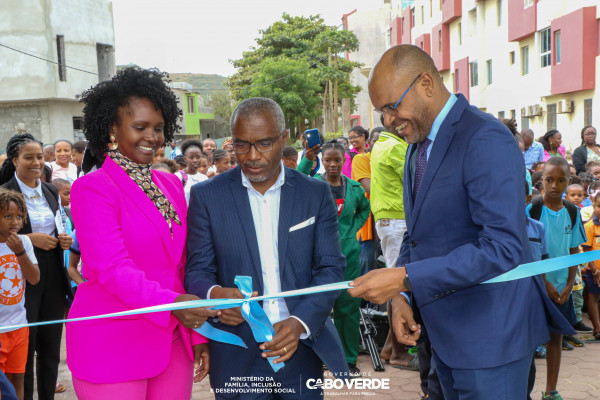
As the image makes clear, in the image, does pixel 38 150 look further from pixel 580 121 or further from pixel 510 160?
pixel 580 121

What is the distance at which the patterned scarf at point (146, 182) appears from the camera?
2727 mm

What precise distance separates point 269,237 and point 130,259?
A: 2.19 feet

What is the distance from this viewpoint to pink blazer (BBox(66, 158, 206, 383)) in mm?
2473

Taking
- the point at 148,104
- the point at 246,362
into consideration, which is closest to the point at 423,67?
the point at 148,104

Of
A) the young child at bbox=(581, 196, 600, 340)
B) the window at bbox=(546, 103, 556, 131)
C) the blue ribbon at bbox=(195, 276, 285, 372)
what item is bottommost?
the young child at bbox=(581, 196, 600, 340)

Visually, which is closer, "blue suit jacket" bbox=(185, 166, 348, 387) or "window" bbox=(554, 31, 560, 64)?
"blue suit jacket" bbox=(185, 166, 348, 387)

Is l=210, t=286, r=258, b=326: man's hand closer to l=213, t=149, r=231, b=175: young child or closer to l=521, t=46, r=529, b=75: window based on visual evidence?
l=213, t=149, r=231, b=175: young child

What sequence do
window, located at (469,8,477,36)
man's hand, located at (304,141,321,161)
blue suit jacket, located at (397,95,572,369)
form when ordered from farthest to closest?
window, located at (469,8,477,36), man's hand, located at (304,141,321,161), blue suit jacket, located at (397,95,572,369)

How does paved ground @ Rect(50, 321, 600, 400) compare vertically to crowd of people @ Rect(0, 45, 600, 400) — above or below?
below

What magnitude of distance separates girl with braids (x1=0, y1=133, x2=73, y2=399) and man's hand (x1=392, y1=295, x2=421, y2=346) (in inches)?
117

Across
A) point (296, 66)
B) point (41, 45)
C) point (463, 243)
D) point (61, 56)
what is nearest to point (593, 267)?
point (463, 243)

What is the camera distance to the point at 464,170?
2.27 meters

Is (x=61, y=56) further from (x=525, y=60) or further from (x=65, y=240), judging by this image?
(x=65, y=240)

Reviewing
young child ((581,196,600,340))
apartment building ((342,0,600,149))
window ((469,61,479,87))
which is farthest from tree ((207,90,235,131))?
young child ((581,196,600,340))
